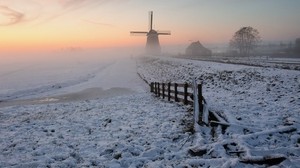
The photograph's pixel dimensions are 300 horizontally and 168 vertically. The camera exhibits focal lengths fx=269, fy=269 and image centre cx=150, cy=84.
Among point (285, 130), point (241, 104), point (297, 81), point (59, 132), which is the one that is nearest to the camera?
point (285, 130)

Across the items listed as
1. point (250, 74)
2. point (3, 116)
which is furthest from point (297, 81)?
point (3, 116)

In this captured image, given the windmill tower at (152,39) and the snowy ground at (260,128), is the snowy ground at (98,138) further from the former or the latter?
the windmill tower at (152,39)

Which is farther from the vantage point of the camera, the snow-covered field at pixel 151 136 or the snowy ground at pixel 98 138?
the snowy ground at pixel 98 138

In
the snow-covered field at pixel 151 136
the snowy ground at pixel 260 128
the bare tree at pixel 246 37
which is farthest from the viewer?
the bare tree at pixel 246 37

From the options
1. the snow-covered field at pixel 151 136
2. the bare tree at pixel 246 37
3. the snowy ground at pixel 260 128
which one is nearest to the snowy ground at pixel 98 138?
the snow-covered field at pixel 151 136

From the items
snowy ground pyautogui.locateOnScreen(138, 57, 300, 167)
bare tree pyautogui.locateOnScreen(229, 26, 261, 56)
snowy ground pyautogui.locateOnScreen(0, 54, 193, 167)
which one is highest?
bare tree pyautogui.locateOnScreen(229, 26, 261, 56)

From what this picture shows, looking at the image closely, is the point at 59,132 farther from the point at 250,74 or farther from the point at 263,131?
the point at 250,74

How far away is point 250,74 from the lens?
23344mm

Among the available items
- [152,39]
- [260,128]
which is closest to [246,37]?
[152,39]

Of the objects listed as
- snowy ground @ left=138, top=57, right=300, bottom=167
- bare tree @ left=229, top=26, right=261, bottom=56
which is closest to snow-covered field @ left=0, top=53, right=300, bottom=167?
snowy ground @ left=138, top=57, right=300, bottom=167

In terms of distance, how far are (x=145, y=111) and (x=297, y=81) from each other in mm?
10536

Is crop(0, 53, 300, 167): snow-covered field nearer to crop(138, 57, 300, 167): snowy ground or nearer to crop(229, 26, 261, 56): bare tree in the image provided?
crop(138, 57, 300, 167): snowy ground

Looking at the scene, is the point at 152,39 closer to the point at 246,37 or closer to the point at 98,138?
the point at 246,37

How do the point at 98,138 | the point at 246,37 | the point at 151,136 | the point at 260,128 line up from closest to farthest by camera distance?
1. the point at 260,128
2. the point at 151,136
3. the point at 98,138
4. the point at 246,37
